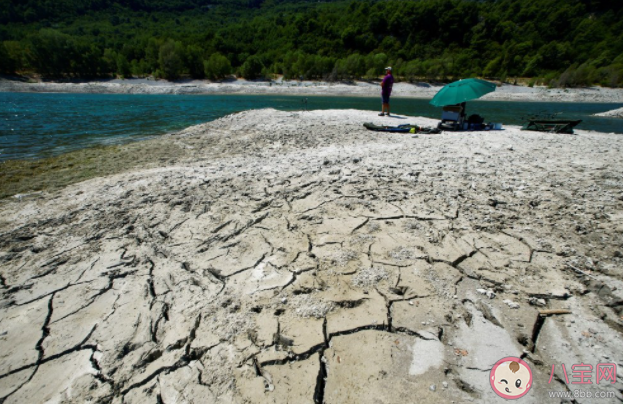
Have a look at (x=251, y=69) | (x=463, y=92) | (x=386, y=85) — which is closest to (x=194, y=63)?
(x=251, y=69)

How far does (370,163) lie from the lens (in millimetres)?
5953

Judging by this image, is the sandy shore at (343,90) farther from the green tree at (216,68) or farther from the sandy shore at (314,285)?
the sandy shore at (314,285)

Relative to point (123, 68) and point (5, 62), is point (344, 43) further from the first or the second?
point (5, 62)

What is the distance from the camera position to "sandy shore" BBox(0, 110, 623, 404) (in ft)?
6.54

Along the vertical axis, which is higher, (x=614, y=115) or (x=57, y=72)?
(x=57, y=72)

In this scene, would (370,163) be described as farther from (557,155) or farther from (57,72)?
(57,72)

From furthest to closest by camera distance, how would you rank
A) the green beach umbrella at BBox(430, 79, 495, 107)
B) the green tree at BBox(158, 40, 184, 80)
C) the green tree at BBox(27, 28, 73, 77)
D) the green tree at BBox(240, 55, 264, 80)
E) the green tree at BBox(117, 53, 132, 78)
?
the green tree at BBox(117, 53, 132, 78), the green tree at BBox(240, 55, 264, 80), the green tree at BBox(27, 28, 73, 77), the green tree at BBox(158, 40, 184, 80), the green beach umbrella at BBox(430, 79, 495, 107)

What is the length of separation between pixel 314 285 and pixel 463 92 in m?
8.48

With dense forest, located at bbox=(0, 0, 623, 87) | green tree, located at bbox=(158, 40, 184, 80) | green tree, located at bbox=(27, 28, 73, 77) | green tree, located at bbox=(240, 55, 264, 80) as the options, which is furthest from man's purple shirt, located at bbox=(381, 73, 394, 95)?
green tree, located at bbox=(27, 28, 73, 77)

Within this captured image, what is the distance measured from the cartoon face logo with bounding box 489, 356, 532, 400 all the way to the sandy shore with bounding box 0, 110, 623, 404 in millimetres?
56

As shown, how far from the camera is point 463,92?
8.41 meters

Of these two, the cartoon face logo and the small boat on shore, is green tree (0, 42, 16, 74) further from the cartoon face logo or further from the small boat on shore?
the cartoon face logo

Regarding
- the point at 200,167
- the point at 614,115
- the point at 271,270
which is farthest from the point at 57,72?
the point at 614,115

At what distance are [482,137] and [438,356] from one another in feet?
26.7
